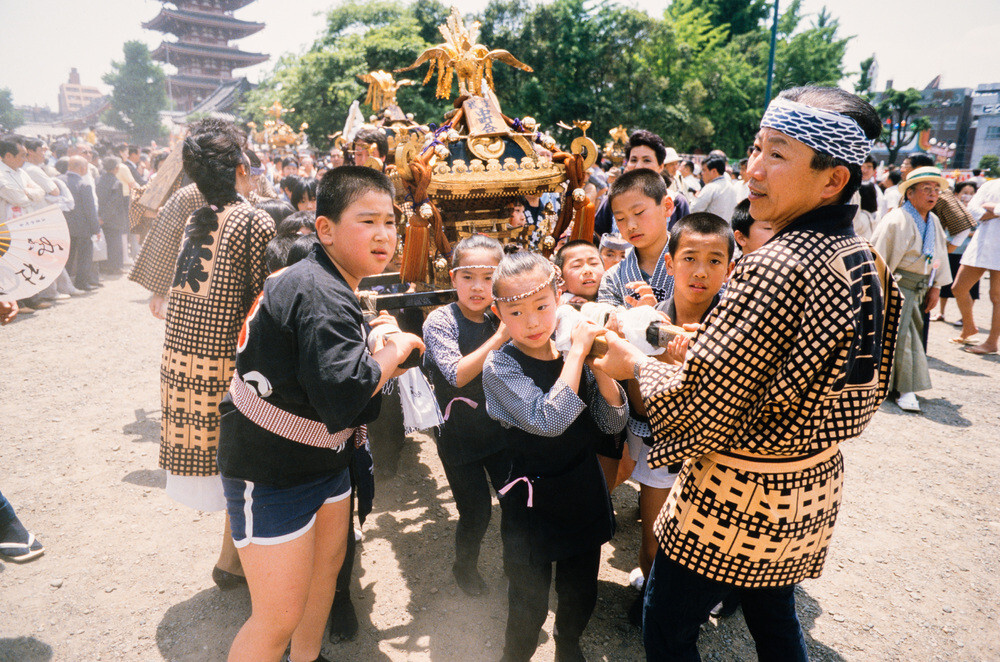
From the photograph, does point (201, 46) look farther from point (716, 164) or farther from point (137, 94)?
point (716, 164)

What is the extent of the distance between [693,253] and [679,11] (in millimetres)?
34427

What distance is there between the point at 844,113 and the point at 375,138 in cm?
376

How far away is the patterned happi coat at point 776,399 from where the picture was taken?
1.37 meters

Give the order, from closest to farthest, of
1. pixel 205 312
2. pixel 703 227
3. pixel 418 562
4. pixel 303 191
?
1. pixel 703 227
2. pixel 205 312
3. pixel 418 562
4. pixel 303 191

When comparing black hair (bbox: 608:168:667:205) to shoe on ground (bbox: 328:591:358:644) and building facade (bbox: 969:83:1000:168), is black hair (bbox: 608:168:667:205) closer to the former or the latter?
shoe on ground (bbox: 328:591:358:644)

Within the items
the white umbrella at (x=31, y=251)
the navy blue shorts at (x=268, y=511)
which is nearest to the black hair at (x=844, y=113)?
the navy blue shorts at (x=268, y=511)

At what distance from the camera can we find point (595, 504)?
2.16 metres

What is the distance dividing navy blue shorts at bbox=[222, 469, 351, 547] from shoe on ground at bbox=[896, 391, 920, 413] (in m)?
5.75

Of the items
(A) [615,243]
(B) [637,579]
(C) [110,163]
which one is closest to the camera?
(B) [637,579]

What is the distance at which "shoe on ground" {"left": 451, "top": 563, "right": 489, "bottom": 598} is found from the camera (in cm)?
291

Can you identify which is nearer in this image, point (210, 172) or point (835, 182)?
point (835, 182)

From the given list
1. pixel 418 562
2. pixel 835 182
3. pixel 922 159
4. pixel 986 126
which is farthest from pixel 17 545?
pixel 986 126

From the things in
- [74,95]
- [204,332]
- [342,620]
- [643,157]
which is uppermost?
[74,95]

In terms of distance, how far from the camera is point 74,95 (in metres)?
62.5
